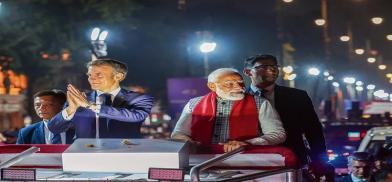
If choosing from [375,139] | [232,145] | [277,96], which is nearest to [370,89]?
[375,139]

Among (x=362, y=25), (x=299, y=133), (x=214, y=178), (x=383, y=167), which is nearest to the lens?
(x=214, y=178)

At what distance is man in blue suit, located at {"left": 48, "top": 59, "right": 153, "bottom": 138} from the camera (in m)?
5.26

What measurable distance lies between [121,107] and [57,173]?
3.66 ft

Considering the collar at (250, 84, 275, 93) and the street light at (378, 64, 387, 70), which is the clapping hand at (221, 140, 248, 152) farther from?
the street light at (378, 64, 387, 70)

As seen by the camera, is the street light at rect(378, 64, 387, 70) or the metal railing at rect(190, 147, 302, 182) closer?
the metal railing at rect(190, 147, 302, 182)

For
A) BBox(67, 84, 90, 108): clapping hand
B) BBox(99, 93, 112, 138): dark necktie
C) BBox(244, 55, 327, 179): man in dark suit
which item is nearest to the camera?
BBox(67, 84, 90, 108): clapping hand

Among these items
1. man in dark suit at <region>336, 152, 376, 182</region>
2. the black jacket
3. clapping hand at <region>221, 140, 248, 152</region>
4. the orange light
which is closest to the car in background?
man in dark suit at <region>336, 152, 376, 182</region>

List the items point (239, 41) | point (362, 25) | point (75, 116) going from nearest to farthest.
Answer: point (75, 116)
point (239, 41)
point (362, 25)

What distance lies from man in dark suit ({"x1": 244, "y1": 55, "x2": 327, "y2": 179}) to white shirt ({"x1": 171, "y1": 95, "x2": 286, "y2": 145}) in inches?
49.8

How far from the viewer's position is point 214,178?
4020 millimetres

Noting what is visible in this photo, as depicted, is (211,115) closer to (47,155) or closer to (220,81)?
(220,81)

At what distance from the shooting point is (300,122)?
248 inches

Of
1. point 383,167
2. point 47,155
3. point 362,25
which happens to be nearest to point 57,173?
point 47,155

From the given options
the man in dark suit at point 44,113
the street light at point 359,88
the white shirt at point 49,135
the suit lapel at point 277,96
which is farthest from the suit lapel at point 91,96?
the street light at point 359,88
